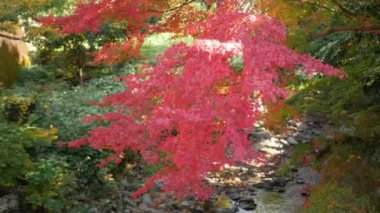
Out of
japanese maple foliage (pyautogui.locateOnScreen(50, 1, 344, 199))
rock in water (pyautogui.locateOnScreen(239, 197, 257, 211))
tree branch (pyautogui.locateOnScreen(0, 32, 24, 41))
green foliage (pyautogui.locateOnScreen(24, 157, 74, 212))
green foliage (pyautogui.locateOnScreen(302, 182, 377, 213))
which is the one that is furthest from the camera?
tree branch (pyautogui.locateOnScreen(0, 32, 24, 41))

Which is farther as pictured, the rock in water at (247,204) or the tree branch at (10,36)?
the tree branch at (10,36)

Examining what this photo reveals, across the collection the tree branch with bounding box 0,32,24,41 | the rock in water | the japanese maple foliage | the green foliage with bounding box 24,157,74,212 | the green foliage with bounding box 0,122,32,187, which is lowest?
the rock in water

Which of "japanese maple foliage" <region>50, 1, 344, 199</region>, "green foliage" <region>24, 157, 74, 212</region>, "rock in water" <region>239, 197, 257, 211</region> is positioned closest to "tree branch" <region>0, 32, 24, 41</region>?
"green foliage" <region>24, 157, 74, 212</region>

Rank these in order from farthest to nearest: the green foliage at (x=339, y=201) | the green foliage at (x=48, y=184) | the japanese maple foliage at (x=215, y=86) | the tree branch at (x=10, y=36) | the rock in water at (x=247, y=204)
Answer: the tree branch at (x=10, y=36), the rock in water at (x=247, y=204), the green foliage at (x=48, y=184), the green foliage at (x=339, y=201), the japanese maple foliage at (x=215, y=86)

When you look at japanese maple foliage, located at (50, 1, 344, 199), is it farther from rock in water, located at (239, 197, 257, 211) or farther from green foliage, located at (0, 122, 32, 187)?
rock in water, located at (239, 197, 257, 211)

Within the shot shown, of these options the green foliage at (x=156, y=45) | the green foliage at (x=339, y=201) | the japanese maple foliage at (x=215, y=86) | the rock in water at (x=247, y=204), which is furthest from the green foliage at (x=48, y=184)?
the green foliage at (x=156, y=45)

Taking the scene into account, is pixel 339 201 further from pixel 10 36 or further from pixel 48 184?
pixel 10 36

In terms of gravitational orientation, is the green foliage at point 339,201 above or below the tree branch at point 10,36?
below

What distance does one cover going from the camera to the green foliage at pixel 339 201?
5.20 m

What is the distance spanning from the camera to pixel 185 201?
7.74 meters

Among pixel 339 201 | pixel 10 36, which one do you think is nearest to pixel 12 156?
pixel 339 201

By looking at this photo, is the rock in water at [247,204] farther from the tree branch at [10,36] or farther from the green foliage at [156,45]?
the tree branch at [10,36]

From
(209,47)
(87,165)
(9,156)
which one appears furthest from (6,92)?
→ (209,47)

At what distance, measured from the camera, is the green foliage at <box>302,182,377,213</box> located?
5.20 meters
